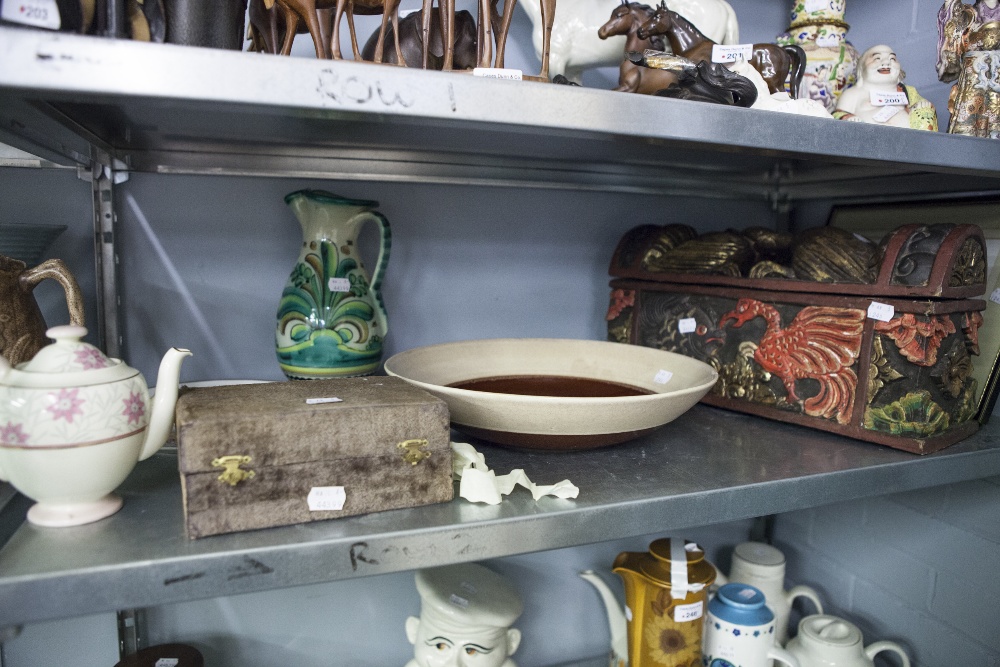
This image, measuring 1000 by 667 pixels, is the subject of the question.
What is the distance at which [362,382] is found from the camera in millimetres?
598

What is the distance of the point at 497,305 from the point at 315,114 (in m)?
0.53

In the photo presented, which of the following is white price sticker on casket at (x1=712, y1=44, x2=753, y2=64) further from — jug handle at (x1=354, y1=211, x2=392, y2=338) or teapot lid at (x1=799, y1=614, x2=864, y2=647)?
teapot lid at (x1=799, y1=614, x2=864, y2=647)

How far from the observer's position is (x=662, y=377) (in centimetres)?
78

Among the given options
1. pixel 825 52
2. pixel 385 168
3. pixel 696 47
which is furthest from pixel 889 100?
pixel 385 168

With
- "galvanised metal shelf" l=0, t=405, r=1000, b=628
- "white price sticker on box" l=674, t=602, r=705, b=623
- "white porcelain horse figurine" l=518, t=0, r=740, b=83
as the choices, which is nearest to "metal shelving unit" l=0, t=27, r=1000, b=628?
"galvanised metal shelf" l=0, t=405, r=1000, b=628

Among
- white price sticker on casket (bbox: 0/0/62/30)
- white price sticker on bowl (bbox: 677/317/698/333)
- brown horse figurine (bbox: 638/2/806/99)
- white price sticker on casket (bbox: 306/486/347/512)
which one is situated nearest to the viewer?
white price sticker on casket (bbox: 0/0/62/30)

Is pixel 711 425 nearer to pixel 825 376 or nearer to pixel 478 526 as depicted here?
pixel 825 376

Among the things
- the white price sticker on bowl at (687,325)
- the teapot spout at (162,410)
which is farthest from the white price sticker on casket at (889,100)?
the teapot spout at (162,410)

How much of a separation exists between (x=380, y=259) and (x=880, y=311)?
57 centimetres

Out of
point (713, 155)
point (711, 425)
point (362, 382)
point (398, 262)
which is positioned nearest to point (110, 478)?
point (362, 382)

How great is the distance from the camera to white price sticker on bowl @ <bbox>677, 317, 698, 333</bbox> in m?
0.85

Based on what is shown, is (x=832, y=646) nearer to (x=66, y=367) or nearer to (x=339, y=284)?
(x=339, y=284)

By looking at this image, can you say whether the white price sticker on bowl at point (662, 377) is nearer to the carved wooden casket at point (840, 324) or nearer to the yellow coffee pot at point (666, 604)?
the carved wooden casket at point (840, 324)

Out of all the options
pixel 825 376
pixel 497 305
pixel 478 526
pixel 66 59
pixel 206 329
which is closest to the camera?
pixel 66 59
